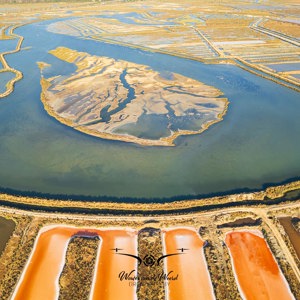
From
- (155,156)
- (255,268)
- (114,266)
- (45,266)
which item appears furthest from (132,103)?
(255,268)

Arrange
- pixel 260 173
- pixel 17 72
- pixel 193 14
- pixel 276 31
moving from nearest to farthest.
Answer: pixel 260 173
pixel 17 72
pixel 276 31
pixel 193 14

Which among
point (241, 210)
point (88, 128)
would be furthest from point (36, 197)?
point (241, 210)

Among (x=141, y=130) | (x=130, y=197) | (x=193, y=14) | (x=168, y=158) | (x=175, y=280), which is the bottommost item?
(x=175, y=280)

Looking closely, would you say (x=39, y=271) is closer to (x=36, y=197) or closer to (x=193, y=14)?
(x=36, y=197)

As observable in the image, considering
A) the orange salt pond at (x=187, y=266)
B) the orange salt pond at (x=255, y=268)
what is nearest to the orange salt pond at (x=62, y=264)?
the orange salt pond at (x=187, y=266)

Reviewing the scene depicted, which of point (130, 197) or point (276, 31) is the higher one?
point (276, 31)

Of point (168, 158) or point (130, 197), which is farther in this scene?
point (168, 158)

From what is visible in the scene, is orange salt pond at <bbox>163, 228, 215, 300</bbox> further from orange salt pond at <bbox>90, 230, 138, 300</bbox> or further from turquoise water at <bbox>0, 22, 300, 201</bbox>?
turquoise water at <bbox>0, 22, 300, 201</bbox>

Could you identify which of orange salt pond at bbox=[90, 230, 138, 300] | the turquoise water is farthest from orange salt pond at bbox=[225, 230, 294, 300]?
orange salt pond at bbox=[90, 230, 138, 300]
